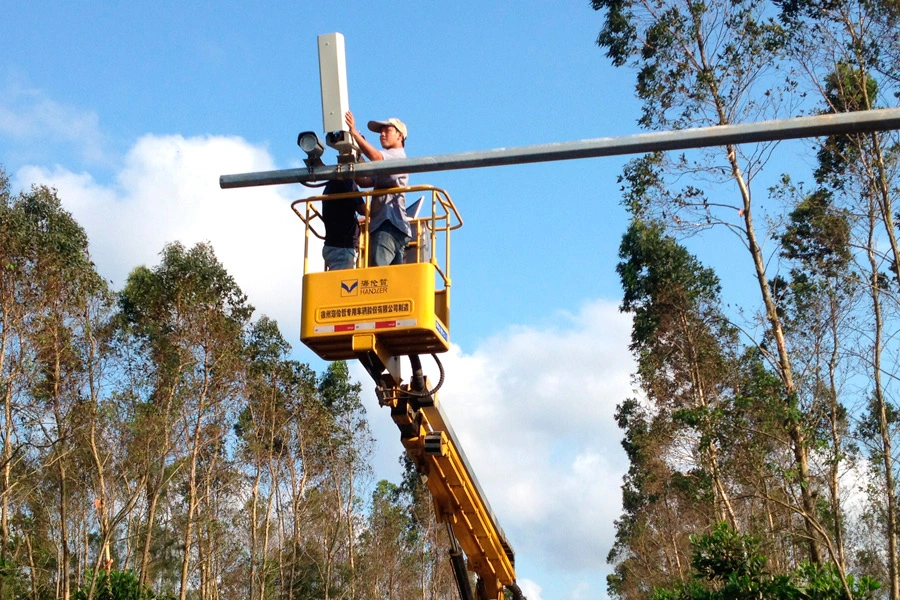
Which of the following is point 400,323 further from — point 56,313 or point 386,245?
point 56,313

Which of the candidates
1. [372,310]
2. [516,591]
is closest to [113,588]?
[516,591]

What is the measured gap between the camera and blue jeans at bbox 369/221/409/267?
8156mm

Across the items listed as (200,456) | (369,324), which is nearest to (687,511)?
(200,456)

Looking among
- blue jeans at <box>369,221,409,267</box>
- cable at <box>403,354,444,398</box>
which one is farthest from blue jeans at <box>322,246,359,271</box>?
cable at <box>403,354,444,398</box>

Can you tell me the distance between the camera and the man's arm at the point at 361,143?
694 cm

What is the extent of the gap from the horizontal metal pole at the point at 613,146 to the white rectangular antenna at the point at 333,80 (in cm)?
34

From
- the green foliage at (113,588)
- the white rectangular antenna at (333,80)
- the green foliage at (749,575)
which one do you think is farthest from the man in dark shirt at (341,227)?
the green foliage at (113,588)

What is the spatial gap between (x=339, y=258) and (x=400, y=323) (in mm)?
1093

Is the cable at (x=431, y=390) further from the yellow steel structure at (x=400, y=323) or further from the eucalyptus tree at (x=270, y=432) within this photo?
the eucalyptus tree at (x=270, y=432)

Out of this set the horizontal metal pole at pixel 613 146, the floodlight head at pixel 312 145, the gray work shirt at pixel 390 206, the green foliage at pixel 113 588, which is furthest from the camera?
the green foliage at pixel 113 588

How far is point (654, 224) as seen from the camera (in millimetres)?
18828

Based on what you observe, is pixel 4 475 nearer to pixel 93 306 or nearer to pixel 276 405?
pixel 93 306

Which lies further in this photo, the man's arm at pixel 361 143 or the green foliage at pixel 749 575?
the green foliage at pixel 749 575

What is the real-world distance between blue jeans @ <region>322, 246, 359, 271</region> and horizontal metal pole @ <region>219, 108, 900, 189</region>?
180 centimetres
